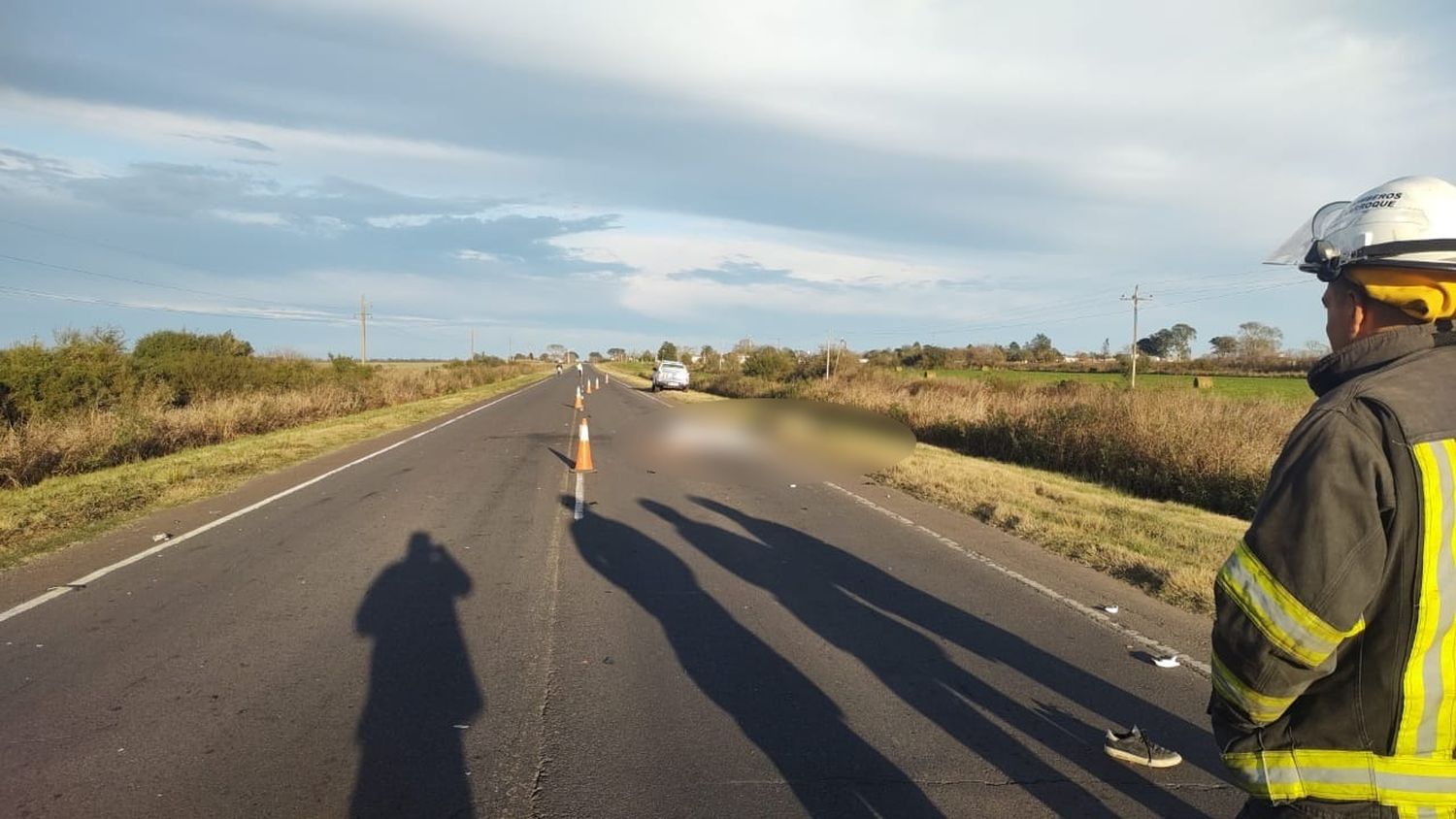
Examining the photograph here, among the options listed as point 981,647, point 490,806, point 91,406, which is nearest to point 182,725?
point 490,806

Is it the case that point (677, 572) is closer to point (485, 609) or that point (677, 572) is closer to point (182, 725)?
point (485, 609)

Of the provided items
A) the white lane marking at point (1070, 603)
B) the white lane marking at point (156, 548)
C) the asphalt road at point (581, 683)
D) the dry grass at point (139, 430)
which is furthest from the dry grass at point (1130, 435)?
the dry grass at point (139, 430)

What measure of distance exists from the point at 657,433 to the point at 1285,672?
2126cm

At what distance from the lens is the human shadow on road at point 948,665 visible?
13.6 feet

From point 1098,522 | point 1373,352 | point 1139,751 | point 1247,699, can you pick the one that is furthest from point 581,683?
point 1098,522

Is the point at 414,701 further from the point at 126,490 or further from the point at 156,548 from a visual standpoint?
the point at 126,490

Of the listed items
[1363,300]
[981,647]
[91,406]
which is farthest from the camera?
[91,406]

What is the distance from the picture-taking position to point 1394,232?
1.98 m

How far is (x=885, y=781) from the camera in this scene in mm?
4043

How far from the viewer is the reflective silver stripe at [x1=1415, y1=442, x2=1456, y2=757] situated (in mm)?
1698

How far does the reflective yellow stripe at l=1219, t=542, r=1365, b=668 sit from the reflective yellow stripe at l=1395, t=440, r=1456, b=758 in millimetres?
116

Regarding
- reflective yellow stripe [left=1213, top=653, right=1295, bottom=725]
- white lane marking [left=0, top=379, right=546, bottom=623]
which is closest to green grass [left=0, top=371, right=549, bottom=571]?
white lane marking [left=0, top=379, right=546, bottom=623]

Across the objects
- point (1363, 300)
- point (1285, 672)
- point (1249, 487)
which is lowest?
point (1249, 487)

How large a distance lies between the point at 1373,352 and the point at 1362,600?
545 mm
